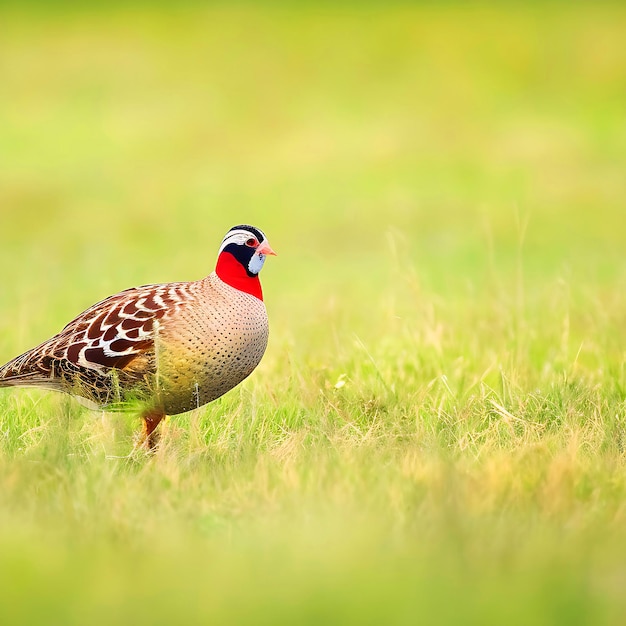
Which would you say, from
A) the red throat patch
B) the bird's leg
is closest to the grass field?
the bird's leg

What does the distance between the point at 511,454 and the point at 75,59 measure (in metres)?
27.3

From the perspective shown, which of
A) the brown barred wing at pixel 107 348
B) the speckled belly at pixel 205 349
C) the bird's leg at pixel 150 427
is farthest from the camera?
the bird's leg at pixel 150 427

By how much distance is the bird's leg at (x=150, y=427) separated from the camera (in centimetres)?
562

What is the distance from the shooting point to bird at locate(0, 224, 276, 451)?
5.42 meters

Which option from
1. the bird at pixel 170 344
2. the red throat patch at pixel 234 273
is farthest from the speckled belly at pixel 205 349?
the red throat patch at pixel 234 273

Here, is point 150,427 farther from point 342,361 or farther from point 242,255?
point 342,361

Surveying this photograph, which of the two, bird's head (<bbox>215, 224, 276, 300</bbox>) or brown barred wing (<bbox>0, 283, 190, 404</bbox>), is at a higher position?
bird's head (<bbox>215, 224, 276, 300</bbox>)

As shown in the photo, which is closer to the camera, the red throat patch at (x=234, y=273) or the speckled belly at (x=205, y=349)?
the speckled belly at (x=205, y=349)

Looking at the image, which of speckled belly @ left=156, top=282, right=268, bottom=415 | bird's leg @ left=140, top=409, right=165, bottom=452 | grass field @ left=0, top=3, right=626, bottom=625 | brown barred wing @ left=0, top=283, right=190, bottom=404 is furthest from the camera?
bird's leg @ left=140, top=409, right=165, bottom=452

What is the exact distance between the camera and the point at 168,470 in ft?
16.0

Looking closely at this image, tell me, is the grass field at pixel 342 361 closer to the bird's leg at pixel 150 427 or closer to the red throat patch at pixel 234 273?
the bird's leg at pixel 150 427

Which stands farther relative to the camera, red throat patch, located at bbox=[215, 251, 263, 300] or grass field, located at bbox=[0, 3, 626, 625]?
red throat patch, located at bbox=[215, 251, 263, 300]

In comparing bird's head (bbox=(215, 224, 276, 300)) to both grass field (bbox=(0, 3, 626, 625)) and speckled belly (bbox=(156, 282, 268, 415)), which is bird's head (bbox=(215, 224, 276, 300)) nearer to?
speckled belly (bbox=(156, 282, 268, 415))

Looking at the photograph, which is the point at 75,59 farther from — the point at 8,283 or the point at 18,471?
the point at 18,471
